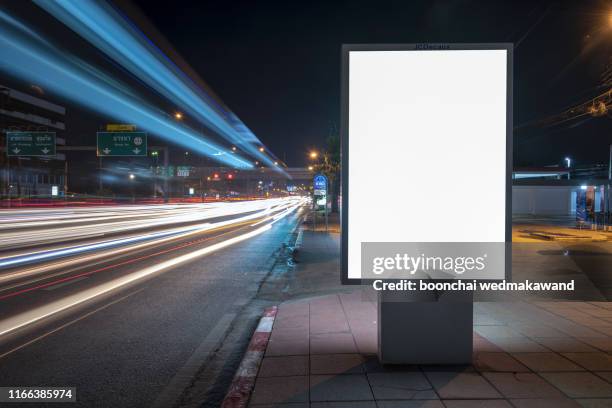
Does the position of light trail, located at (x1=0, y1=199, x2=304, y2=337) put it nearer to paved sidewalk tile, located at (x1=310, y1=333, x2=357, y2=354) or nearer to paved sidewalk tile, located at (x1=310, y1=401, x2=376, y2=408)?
paved sidewalk tile, located at (x1=310, y1=333, x2=357, y2=354)

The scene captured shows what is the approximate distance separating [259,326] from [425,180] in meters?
3.42

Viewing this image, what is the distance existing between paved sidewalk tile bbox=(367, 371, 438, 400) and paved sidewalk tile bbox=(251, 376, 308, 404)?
661 mm

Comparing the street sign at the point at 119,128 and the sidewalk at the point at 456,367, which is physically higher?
the street sign at the point at 119,128

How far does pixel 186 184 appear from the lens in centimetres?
11300

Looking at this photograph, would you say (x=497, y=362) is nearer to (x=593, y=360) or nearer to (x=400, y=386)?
(x=593, y=360)

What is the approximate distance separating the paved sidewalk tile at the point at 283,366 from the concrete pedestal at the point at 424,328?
0.88 m

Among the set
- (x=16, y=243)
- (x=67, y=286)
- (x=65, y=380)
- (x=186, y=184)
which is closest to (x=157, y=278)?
(x=67, y=286)

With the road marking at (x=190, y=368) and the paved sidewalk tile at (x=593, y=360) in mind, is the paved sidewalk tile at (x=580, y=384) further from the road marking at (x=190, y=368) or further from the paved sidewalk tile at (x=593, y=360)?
the road marking at (x=190, y=368)

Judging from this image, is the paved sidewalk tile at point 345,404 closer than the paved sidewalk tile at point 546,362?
Yes

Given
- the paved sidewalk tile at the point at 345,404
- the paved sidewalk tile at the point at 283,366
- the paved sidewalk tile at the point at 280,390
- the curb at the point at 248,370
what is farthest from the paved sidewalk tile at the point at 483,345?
the curb at the point at 248,370

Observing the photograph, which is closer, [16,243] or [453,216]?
[453,216]

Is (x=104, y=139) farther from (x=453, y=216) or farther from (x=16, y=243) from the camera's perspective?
(x=453, y=216)

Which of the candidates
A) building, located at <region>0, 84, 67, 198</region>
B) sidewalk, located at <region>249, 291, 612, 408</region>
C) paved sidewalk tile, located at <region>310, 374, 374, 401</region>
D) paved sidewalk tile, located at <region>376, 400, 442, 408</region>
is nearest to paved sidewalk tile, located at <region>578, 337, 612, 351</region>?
sidewalk, located at <region>249, 291, 612, 408</region>

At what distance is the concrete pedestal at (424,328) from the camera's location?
4512 mm
